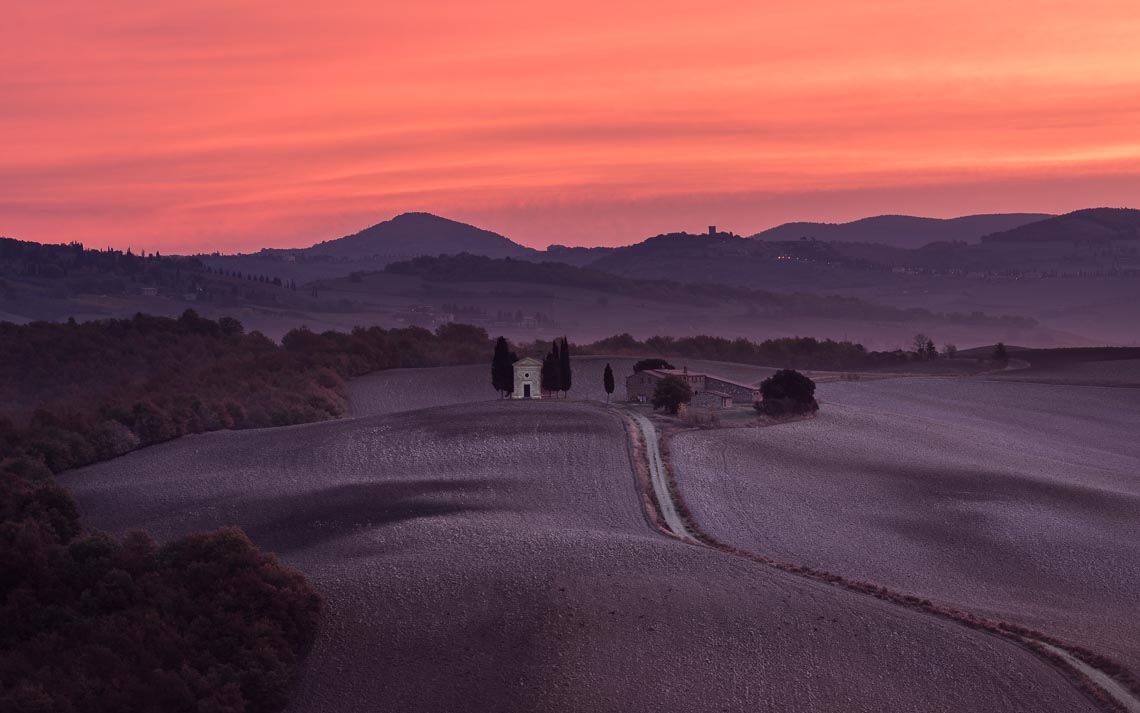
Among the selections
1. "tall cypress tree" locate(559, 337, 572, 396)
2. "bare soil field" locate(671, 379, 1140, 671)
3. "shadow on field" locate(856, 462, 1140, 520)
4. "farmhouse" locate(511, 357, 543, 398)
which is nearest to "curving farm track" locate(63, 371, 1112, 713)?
"bare soil field" locate(671, 379, 1140, 671)

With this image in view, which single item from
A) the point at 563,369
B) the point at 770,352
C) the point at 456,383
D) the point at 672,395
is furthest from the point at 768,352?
the point at 672,395

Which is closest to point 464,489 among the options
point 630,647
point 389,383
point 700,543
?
point 700,543

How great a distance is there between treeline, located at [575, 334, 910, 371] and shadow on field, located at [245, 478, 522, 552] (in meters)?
94.0

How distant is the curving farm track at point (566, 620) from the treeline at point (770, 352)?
3908 inches

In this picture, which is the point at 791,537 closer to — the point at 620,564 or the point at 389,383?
the point at 620,564

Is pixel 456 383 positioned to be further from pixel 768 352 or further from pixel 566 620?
pixel 566 620

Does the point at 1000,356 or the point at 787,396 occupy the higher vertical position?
the point at 787,396

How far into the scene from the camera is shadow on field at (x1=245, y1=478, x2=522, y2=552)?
59.7m

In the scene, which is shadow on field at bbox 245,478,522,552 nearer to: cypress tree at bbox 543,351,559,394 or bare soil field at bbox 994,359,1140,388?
cypress tree at bbox 543,351,559,394

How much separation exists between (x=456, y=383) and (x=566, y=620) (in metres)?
85.3

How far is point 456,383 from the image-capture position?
131m

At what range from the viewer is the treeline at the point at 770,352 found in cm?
16838

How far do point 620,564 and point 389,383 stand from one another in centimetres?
8407

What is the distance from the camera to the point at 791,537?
199 feet
